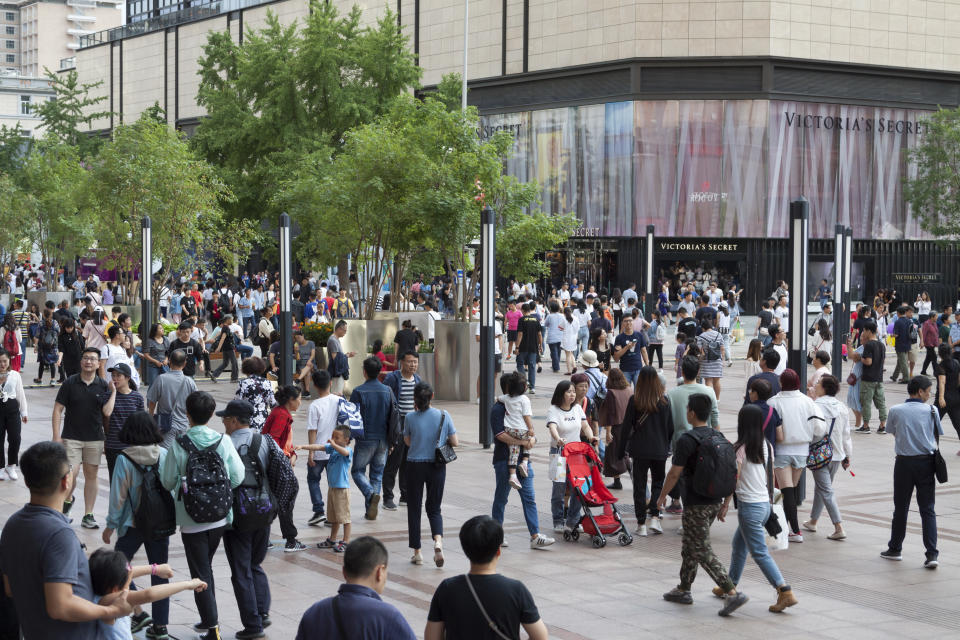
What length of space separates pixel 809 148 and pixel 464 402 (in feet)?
99.0

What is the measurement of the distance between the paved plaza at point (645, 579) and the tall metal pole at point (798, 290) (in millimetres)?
1762

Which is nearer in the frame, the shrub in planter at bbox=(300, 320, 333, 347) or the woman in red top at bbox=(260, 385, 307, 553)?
the woman in red top at bbox=(260, 385, 307, 553)

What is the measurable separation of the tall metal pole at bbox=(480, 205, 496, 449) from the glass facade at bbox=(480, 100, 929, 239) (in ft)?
104

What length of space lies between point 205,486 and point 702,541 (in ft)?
12.2

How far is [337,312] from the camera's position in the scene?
28.5 metres

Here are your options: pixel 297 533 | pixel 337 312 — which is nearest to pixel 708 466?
pixel 297 533

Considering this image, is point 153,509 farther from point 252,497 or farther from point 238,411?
point 238,411

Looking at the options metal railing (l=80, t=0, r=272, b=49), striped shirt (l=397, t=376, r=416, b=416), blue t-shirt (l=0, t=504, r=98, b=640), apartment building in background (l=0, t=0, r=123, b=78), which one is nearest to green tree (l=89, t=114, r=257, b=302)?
striped shirt (l=397, t=376, r=416, b=416)

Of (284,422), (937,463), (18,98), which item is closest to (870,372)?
(937,463)

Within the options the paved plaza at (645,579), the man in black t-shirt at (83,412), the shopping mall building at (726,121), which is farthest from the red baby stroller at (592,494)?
the shopping mall building at (726,121)

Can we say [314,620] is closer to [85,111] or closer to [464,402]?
[464,402]

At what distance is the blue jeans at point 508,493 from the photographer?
10.9 metres

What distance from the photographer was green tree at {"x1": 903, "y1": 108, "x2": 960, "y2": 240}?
4522cm

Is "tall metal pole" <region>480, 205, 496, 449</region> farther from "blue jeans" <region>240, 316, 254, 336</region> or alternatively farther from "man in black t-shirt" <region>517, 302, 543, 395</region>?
"blue jeans" <region>240, 316, 254, 336</region>
